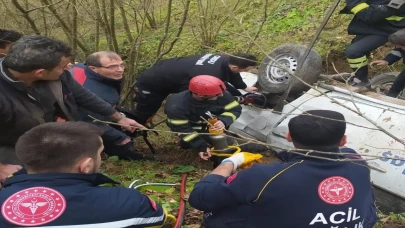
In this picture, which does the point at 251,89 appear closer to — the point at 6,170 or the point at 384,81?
the point at 384,81

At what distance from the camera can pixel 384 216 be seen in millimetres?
3824

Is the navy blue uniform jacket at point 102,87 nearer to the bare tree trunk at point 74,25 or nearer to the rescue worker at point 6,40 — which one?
the rescue worker at point 6,40

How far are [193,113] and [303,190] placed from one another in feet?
8.77

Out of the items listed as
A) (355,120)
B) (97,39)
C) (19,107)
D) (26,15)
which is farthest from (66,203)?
(97,39)

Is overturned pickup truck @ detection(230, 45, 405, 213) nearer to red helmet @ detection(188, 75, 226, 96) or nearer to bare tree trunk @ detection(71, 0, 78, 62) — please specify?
red helmet @ detection(188, 75, 226, 96)

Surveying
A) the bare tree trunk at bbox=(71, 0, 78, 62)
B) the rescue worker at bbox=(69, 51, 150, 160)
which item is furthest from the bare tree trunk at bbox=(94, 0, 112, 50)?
the rescue worker at bbox=(69, 51, 150, 160)

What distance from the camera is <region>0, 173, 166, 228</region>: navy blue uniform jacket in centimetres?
171

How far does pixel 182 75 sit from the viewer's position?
18.1 feet

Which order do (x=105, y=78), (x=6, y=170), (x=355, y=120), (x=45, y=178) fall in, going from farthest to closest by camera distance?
1. (x=105, y=78)
2. (x=355, y=120)
3. (x=6, y=170)
4. (x=45, y=178)

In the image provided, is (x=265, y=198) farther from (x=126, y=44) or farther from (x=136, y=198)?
(x=126, y=44)

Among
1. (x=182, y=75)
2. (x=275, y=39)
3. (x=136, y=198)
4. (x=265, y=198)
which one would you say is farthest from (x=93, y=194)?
(x=275, y=39)

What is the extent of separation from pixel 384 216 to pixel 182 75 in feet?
9.04

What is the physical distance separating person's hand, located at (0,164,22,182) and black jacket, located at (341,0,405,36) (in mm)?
4379

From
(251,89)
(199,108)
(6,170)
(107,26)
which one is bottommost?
(251,89)
